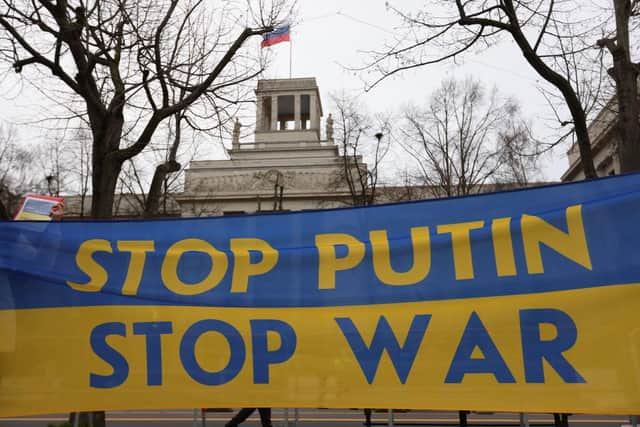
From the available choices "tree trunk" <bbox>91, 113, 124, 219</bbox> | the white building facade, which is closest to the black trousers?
"tree trunk" <bbox>91, 113, 124, 219</bbox>

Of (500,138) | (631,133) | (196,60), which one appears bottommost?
(631,133)

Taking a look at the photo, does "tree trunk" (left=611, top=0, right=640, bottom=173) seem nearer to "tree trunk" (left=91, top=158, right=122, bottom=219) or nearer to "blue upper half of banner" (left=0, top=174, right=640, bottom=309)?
"blue upper half of banner" (left=0, top=174, right=640, bottom=309)

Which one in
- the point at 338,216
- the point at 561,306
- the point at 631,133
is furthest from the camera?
the point at 631,133

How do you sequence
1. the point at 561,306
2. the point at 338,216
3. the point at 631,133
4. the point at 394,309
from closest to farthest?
the point at 561,306 < the point at 394,309 < the point at 338,216 < the point at 631,133

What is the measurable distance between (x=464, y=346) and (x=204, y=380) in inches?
82.3

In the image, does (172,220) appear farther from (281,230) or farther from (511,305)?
(511,305)

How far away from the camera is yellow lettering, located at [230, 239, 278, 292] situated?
4.58m

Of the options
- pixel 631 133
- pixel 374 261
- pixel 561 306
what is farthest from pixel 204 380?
pixel 631 133

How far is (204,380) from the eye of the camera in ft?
14.3

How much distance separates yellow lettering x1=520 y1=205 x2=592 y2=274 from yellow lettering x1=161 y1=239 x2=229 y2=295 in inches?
97.9

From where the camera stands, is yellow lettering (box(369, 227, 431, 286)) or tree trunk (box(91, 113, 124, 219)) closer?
yellow lettering (box(369, 227, 431, 286))

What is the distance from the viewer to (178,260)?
4699 mm

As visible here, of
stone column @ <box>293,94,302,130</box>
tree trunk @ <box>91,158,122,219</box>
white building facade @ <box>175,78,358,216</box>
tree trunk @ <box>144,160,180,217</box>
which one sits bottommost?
tree trunk @ <box>91,158,122,219</box>

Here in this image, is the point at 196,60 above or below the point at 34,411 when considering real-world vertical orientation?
above
